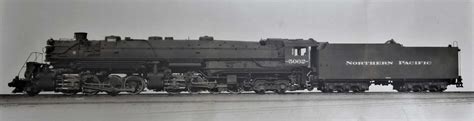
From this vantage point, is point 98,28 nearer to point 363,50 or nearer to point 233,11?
point 233,11

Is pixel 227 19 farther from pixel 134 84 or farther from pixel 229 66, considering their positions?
pixel 134 84

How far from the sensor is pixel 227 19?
11.7 metres

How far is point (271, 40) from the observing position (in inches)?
537

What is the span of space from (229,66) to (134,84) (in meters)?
2.63

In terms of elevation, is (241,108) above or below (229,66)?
below

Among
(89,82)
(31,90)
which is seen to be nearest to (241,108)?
(89,82)

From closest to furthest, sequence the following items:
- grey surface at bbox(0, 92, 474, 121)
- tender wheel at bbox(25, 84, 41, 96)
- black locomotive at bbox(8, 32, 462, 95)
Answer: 1. grey surface at bbox(0, 92, 474, 121)
2. tender wheel at bbox(25, 84, 41, 96)
3. black locomotive at bbox(8, 32, 462, 95)

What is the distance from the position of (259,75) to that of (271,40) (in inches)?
41.4

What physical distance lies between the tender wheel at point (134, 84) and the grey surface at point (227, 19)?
3.72 feet

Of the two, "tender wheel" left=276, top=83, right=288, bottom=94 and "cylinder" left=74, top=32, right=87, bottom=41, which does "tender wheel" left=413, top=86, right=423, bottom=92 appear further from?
"cylinder" left=74, top=32, right=87, bottom=41

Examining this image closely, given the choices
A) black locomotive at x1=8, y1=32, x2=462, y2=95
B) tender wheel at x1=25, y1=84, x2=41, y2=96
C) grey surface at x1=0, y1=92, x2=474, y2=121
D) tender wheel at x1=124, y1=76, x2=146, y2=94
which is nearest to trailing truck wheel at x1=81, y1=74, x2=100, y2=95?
black locomotive at x1=8, y1=32, x2=462, y2=95

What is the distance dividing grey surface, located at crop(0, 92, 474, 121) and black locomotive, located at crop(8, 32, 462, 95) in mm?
1154

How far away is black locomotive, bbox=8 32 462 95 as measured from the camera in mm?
13109

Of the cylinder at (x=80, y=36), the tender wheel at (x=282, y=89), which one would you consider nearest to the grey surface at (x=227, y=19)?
the cylinder at (x=80, y=36)
